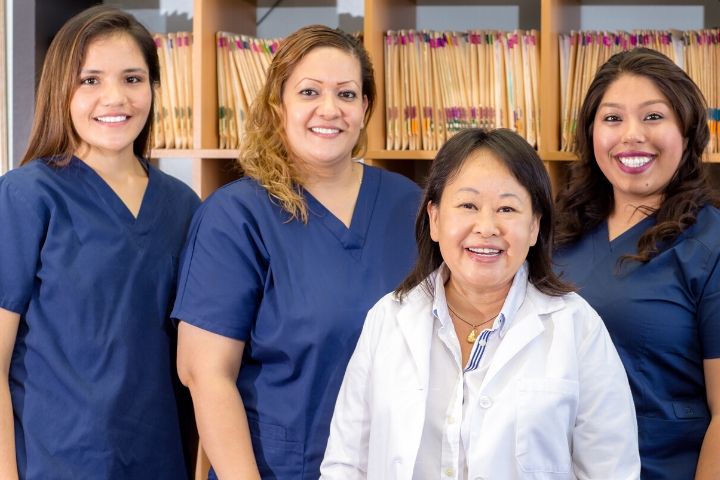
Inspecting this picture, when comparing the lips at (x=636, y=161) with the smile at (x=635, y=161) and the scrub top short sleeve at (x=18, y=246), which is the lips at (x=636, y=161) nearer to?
the smile at (x=635, y=161)

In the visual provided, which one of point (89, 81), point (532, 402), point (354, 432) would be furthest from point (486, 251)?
point (89, 81)

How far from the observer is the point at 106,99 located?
1833mm

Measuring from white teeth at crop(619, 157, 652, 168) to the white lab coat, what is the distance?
0.43 meters

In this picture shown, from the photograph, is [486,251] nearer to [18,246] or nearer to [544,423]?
[544,423]

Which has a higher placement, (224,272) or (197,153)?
(197,153)

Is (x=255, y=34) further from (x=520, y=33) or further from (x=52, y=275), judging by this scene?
(x=52, y=275)

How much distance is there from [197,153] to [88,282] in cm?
86

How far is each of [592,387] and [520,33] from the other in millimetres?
1277

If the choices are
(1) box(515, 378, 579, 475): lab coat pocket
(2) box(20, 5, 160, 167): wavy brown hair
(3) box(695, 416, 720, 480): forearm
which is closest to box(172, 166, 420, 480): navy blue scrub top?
(2) box(20, 5, 160, 167): wavy brown hair

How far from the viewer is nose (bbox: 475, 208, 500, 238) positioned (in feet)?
4.93

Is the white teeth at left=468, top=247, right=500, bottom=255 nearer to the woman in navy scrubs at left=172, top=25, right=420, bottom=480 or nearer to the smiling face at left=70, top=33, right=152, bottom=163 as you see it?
the woman in navy scrubs at left=172, top=25, right=420, bottom=480

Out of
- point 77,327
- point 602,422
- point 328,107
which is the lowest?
point 602,422

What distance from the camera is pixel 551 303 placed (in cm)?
156

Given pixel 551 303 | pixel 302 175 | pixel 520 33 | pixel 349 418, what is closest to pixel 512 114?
pixel 520 33
